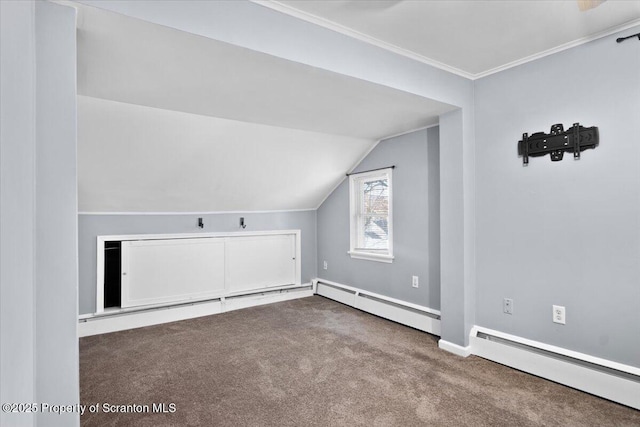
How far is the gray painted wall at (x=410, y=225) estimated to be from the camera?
3461mm

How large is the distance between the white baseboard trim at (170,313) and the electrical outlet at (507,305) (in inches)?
111

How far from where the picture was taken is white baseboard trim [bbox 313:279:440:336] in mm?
3436

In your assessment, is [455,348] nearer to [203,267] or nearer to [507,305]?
[507,305]

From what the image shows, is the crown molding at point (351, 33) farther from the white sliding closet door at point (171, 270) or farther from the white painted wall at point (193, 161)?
the white sliding closet door at point (171, 270)

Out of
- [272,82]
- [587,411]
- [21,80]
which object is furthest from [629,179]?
[21,80]

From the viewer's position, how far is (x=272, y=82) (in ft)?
7.70

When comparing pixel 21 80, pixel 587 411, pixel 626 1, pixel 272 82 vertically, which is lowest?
pixel 587 411

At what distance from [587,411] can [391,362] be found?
50.2 inches

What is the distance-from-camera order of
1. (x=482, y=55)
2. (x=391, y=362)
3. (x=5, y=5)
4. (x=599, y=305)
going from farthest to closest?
1. (x=391, y=362)
2. (x=482, y=55)
3. (x=599, y=305)
4. (x=5, y=5)

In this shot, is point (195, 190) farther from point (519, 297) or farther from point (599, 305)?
point (599, 305)

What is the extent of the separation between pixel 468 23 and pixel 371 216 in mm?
2585

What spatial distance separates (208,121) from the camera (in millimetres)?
3105

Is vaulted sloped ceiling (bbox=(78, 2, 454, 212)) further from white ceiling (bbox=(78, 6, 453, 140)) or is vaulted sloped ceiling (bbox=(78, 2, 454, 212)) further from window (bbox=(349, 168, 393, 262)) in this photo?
window (bbox=(349, 168, 393, 262))

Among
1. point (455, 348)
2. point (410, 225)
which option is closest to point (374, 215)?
point (410, 225)
